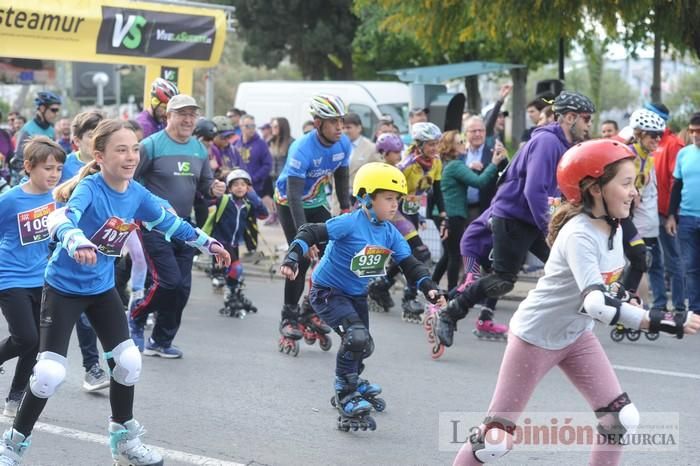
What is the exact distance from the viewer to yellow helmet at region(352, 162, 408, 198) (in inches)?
247

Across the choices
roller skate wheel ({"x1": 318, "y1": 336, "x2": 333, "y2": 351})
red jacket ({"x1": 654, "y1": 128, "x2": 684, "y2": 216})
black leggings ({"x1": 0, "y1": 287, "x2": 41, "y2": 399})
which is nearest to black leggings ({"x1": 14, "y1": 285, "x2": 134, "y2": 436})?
black leggings ({"x1": 0, "y1": 287, "x2": 41, "y2": 399})

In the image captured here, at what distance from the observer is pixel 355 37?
94.2 feet

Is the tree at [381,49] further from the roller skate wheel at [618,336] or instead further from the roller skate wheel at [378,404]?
the roller skate wheel at [378,404]

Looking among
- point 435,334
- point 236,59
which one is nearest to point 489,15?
point 435,334

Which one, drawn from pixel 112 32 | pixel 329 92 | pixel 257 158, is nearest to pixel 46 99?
pixel 112 32

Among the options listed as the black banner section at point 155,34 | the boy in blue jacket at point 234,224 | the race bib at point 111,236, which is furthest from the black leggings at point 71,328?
the black banner section at point 155,34

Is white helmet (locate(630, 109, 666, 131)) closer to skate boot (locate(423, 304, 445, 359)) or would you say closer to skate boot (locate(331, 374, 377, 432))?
skate boot (locate(423, 304, 445, 359))

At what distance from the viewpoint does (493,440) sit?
14.9 feet

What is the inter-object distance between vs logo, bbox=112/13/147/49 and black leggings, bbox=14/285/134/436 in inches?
360

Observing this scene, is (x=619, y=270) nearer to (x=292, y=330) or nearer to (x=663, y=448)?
(x=663, y=448)

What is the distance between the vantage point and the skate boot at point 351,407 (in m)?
6.21

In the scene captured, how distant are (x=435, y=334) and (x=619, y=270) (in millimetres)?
3741

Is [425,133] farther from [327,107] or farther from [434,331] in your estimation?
[434,331]

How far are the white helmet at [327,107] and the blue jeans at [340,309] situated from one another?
6.57 ft
